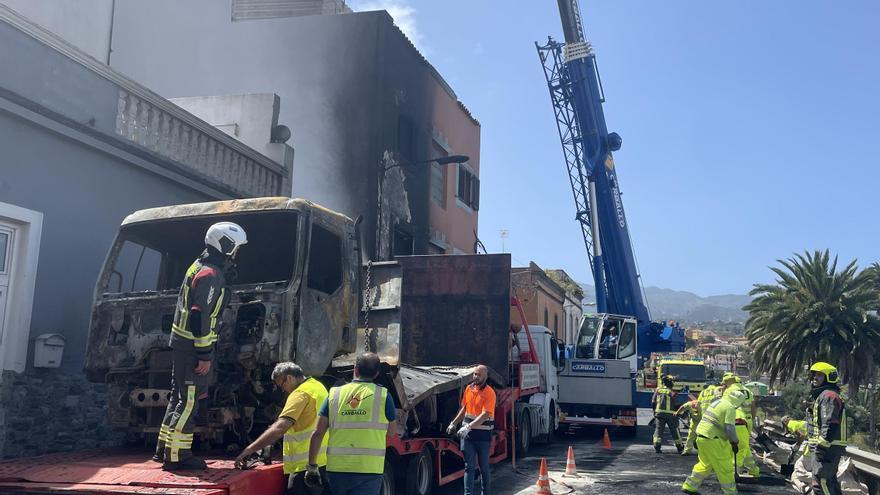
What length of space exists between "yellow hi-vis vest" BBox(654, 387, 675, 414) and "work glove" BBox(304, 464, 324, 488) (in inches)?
425

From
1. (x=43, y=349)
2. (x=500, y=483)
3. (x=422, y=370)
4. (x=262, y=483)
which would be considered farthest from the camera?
(x=500, y=483)

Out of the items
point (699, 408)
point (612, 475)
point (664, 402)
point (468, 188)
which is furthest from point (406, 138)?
point (612, 475)

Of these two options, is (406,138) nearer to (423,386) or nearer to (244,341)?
(423,386)

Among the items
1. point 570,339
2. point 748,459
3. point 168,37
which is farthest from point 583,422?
point 570,339

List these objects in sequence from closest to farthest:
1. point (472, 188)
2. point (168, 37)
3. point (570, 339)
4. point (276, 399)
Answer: point (276, 399), point (168, 37), point (472, 188), point (570, 339)

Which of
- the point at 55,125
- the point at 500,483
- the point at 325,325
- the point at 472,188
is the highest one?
the point at 472,188

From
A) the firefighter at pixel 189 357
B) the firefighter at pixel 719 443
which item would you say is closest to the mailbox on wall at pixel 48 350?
the firefighter at pixel 189 357

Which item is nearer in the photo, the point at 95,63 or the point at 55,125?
the point at 55,125

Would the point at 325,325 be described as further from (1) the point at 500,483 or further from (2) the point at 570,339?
(2) the point at 570,339

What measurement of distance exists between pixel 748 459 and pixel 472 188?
14053 millimetres

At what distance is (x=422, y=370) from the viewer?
32.5ft

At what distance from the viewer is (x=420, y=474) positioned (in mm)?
8438

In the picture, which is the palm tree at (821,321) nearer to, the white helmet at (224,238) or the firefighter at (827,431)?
the firefighter at (827,431)

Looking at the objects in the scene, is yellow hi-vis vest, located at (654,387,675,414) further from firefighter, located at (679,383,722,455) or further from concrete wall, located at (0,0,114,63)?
concrete wall, located at (0,0,114,63)
